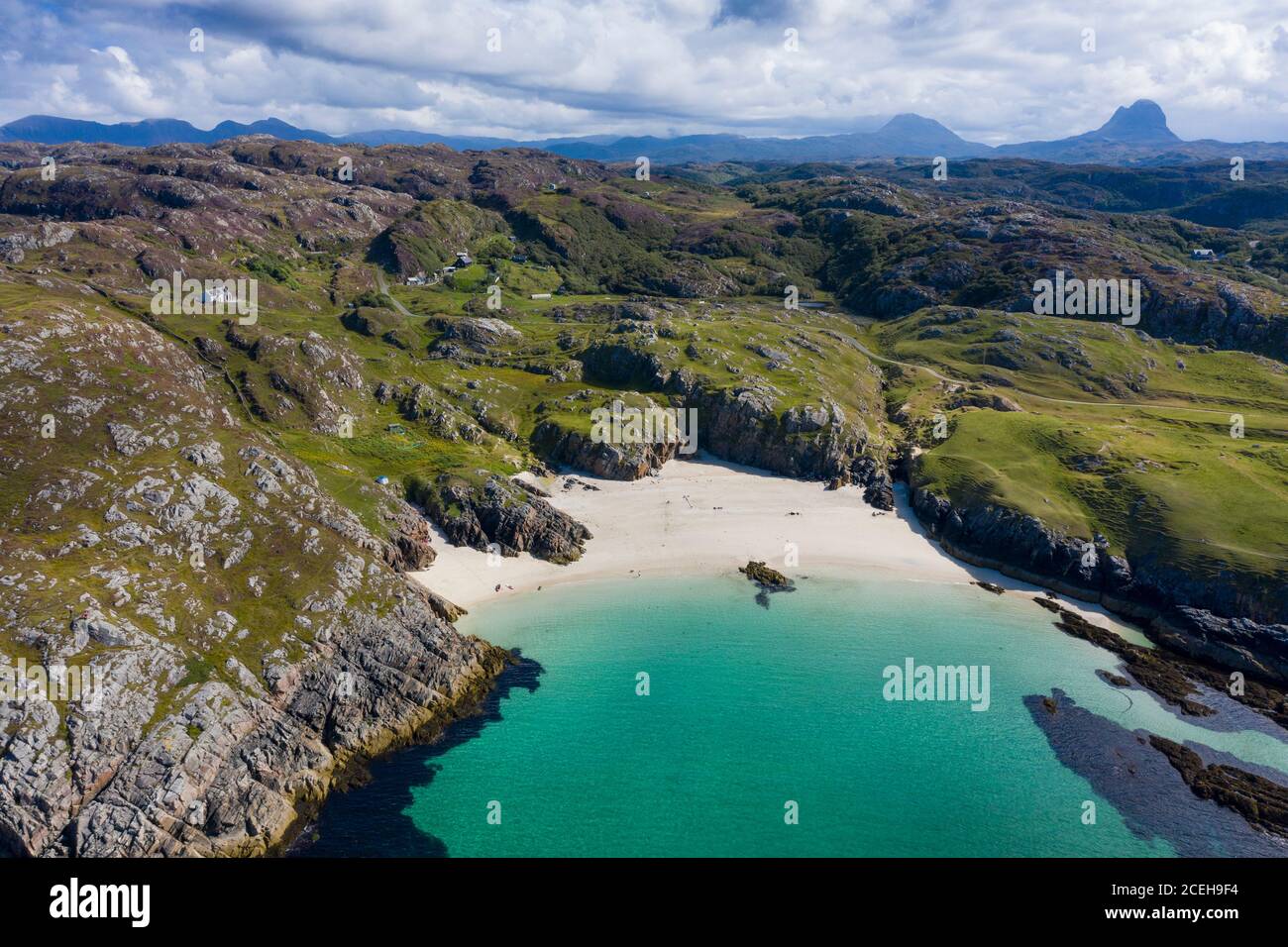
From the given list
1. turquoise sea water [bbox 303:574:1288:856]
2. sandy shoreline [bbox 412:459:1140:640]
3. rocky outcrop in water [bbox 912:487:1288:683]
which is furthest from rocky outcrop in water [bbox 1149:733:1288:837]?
Answer: sandy shoreline [bbox 412:459:1140:640]

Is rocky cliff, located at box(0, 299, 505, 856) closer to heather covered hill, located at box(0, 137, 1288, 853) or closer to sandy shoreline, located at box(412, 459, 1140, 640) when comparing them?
heather covered hill, located at box(0, 137, 1288, 853)

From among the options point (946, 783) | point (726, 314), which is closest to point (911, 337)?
point (726, 314)

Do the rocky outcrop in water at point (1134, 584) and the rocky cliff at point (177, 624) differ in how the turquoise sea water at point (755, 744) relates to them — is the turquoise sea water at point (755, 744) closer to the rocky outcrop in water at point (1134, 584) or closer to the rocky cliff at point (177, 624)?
the rocky cliff at point (177, 624)

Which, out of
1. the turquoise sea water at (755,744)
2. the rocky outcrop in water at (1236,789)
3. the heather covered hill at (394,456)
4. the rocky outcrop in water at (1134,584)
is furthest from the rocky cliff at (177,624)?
the rocky outcrop in water at (1134,584)

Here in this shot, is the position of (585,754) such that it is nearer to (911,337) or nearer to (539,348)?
(539,348)

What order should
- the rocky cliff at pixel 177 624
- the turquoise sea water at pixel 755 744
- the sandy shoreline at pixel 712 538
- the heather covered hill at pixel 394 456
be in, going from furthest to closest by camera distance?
1. the sandy shoreline at pixel 712 538
2. the heather covered hill at pixel 394 456
3. the turquoise sea water at pixel 755 744
4. the rocky cliff at pixel 177 624
